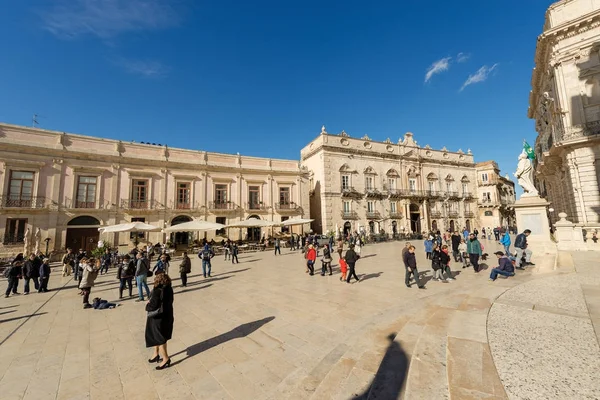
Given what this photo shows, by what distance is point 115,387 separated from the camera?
3338 millimetres

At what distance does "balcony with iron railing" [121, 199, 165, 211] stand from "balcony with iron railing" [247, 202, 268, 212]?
7597mm

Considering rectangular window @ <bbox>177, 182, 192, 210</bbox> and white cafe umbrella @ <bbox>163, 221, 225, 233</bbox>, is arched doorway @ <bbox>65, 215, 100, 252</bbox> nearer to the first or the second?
rectangular window @ <bbox>177, 182, 192, 210</bbox>

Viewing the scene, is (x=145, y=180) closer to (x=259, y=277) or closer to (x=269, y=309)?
(x=259, y=277)

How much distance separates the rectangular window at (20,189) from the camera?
57.2 ft

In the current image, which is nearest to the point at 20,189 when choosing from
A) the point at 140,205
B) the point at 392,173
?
the point at 140,205

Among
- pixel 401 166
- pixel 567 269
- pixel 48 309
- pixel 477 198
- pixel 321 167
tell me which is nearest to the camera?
pixel 48 309

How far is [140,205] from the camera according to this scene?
2130cm

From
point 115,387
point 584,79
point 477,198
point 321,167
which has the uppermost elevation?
point 584,79

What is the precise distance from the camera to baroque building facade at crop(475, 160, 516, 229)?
40344 millimetres

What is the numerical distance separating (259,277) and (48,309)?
20.1 feet

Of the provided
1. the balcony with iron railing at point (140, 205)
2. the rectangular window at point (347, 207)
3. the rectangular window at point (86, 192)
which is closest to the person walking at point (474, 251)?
the rectangular window at point (347, 207)

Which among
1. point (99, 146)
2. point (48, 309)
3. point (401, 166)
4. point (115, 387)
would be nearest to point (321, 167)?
point (401, 166)

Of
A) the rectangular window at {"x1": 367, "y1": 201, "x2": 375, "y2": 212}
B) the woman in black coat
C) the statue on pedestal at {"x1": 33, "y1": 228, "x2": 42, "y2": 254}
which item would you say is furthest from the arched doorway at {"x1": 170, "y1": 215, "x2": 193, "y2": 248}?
the rectangular window at {"x1": 367, "y1": 201, "x2": 375, "y2": 212}

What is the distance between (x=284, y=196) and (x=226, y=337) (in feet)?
73.3
